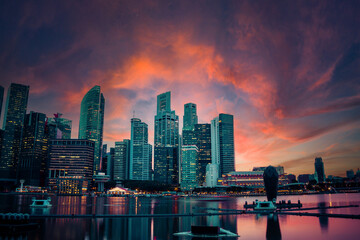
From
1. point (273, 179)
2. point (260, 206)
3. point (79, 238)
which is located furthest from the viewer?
point (273, 179)

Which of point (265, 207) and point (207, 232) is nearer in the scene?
point (207, 232)

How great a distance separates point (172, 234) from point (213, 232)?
681 cm

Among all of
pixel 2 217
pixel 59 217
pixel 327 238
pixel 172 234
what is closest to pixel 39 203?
pixel 59 217

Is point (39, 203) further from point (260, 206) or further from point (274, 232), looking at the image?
point (274, 232)

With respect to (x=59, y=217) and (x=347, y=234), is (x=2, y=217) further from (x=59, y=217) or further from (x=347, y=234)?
(x=347, y=234)

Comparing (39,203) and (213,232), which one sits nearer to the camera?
(213,232)

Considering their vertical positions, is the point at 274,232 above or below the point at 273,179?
below

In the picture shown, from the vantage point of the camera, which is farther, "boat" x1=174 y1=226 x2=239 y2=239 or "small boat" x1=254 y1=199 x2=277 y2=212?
"small boat" x1=254 y1=199 x2=277 y2=212

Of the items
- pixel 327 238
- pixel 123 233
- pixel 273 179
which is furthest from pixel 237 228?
pixel 273 179

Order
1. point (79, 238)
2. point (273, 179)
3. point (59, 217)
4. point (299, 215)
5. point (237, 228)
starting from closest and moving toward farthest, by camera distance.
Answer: point (79, 238) → point (237, 228) → point (59, 217) → point (299, 215) → point (273, 179)

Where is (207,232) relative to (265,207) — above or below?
below

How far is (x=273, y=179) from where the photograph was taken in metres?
108

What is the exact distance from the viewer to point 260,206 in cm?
9156

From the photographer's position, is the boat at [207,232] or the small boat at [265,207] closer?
the boat at [207,232]
